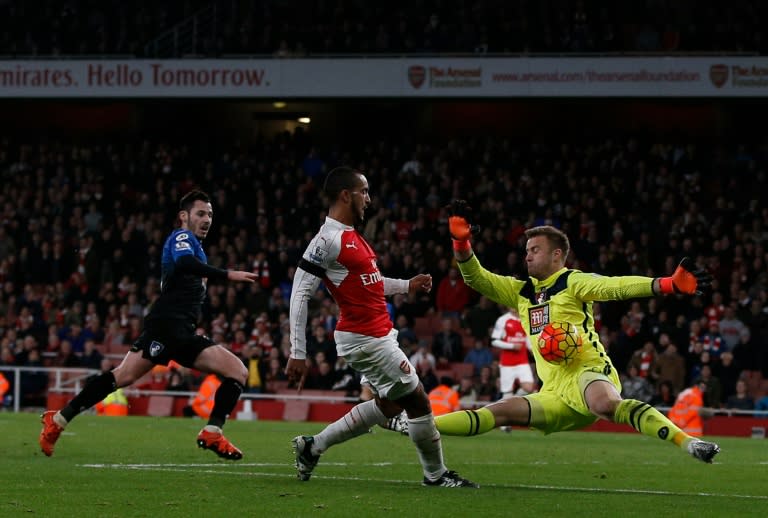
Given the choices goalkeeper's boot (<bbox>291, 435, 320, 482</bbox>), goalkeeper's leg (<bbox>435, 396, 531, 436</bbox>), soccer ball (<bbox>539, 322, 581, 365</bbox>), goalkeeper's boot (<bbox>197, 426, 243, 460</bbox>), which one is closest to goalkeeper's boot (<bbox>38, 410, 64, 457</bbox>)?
goalkeeper's boot (<bbox>197, 426, 243, 460</bbox>)

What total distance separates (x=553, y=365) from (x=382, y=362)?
121 centimetres

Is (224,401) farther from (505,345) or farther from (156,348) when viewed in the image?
(505,345)

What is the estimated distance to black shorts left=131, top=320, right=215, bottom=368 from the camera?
11.6m

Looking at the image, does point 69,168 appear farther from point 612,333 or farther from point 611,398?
point 611,398

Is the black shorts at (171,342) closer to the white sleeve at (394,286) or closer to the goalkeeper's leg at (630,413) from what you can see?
the white sleeve at (394,286)

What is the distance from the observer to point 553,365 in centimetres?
956

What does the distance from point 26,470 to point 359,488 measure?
2.88 metres

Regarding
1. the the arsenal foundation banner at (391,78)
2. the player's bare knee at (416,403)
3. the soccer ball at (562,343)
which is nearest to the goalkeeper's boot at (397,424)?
the player's bare knee at (416,403)

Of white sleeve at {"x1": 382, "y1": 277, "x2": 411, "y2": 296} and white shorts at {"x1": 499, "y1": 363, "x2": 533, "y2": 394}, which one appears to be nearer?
white sleeve at {"x1": 382, "y1": 277, "x2": 411, "y2": 296}

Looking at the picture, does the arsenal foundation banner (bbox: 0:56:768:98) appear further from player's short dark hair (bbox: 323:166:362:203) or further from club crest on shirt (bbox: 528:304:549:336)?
player's short dark hair (bbox: 323:166:362:203)

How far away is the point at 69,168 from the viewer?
35.4 meters

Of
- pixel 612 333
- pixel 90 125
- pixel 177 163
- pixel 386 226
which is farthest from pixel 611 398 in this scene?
pixel 90 125

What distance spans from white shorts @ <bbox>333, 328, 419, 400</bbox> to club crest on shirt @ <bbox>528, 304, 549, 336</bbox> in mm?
940

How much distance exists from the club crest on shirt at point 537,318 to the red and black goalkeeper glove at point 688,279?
110cm
